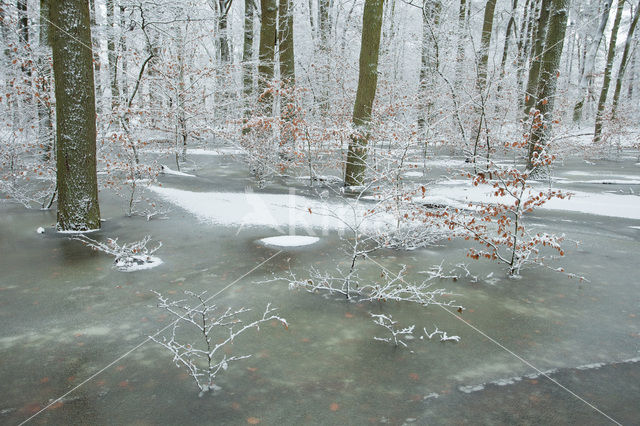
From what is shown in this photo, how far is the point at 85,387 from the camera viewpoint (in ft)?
10.6

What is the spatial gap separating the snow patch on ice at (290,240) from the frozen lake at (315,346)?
0.43 feet

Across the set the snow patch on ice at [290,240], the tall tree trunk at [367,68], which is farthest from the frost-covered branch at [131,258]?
the tall tree trunk at [367,68]

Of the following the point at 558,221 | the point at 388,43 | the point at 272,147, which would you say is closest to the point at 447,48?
the point at 388,43

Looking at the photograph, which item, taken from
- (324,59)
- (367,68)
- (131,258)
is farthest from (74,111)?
(324,59)

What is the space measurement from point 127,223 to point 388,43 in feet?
63.7

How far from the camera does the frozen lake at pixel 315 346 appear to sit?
3.05 meters

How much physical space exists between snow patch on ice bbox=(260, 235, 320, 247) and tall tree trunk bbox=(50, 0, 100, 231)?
316 cm

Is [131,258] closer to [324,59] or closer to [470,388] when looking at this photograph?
[470,388]

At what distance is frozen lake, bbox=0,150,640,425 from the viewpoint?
305 centimetres

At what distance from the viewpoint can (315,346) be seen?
3930mm

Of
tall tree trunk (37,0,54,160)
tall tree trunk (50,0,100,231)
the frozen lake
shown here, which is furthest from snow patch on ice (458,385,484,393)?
tall tree trunk (37,0,54,160)

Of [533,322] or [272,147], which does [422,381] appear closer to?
[533,322]

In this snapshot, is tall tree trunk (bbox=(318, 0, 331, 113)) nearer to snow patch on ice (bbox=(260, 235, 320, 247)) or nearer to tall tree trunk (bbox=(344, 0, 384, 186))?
tall tree trunk (bbox=(344, 0, 384, 186))

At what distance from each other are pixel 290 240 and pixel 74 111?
4093 millimetres
